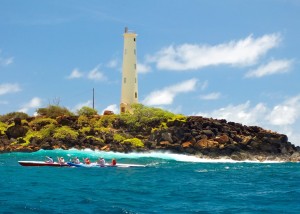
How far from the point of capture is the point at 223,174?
4509 centimetres

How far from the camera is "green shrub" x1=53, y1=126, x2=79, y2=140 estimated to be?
7088cm

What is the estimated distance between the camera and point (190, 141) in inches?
2741

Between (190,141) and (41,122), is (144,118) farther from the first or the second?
(41,122)

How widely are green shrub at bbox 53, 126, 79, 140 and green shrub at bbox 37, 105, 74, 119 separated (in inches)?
505

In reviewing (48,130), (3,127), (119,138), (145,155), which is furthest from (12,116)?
(145,155)

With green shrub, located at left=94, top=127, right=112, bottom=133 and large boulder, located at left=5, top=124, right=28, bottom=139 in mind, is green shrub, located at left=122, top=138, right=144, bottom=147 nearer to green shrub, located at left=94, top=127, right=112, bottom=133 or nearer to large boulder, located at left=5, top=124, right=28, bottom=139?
green shrub, located at left=94, top=127, right=112, bottom=133

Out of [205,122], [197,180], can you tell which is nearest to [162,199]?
[197,180]

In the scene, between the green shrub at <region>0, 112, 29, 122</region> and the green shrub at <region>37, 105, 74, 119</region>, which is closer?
the green shrub at <region>37, 105, 74, 119</region>

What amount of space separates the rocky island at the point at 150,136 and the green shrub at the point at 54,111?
15.5 feet

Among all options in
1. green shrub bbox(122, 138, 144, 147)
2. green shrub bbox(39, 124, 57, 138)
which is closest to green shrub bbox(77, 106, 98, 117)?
green shrub bbox(39, 124, 57, 138)

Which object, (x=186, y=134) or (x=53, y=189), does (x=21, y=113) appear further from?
(x=53, y=189)

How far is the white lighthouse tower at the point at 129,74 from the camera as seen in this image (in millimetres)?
85062

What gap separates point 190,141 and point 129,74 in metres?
20.3

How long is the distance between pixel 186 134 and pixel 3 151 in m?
23.9
